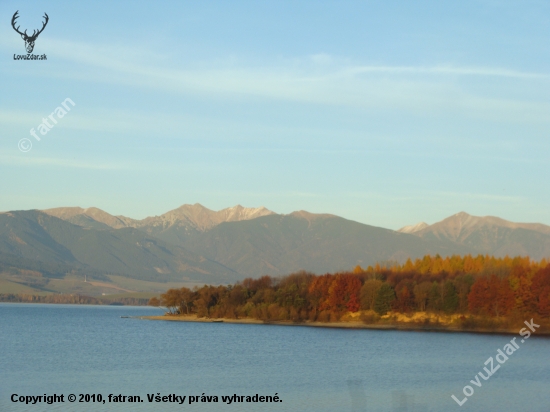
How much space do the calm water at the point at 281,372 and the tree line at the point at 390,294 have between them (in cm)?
2341

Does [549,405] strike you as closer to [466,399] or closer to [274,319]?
[466,399]

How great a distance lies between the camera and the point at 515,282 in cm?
11100

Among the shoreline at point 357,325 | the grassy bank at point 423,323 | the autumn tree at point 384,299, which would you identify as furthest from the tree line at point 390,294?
the shoreline at point 357,325

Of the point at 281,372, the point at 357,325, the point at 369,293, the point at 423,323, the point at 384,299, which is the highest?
the point at 369,293

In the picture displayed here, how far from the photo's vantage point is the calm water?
40.8 meters

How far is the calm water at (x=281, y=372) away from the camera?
1604 inches

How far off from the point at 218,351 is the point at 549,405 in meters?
37.2

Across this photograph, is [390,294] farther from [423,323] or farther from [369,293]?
[423,323]

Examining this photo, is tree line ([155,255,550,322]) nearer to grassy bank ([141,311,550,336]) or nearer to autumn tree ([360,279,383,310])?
autumn tree ([360,279,383,310])

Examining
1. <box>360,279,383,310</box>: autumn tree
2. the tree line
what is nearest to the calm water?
the tree line

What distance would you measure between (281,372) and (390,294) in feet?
236

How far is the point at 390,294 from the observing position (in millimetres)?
123375

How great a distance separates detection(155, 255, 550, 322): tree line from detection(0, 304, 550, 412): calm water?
23405mm

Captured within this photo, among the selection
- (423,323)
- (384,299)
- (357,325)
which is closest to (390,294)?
(384,299)
